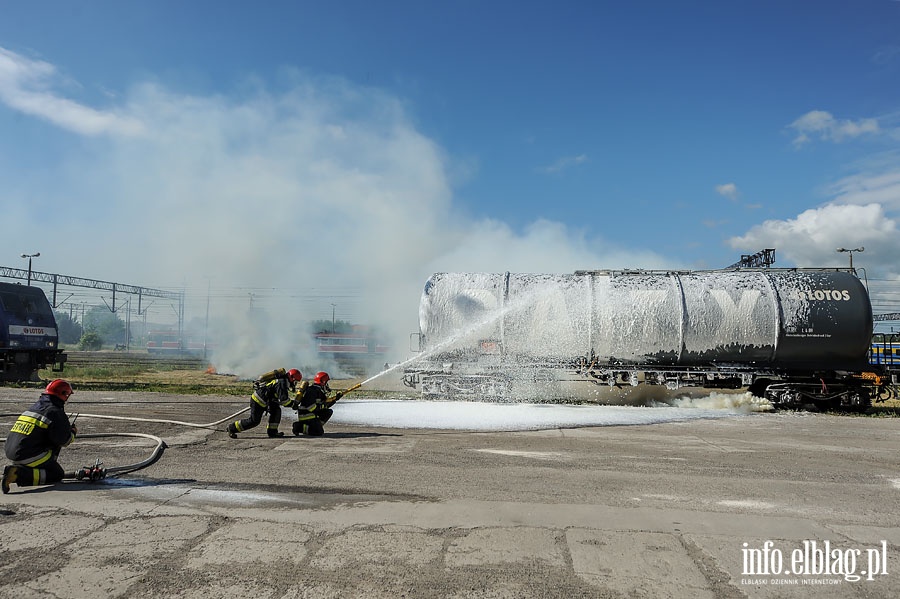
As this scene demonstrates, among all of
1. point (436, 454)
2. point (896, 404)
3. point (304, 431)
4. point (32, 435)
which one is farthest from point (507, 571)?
point (896, 404)

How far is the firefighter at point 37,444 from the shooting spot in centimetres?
602

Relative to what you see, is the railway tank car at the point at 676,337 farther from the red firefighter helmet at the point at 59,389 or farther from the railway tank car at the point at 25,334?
the railway tank car at the point at 25,334

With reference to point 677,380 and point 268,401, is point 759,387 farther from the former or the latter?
point 268,401

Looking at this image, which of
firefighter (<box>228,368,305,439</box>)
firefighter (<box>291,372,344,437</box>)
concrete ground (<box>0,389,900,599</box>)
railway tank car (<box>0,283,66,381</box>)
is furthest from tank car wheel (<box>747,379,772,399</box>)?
railway tank car (<box>0,283,66,381</box>)

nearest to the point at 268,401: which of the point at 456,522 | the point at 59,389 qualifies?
the point at 59,389

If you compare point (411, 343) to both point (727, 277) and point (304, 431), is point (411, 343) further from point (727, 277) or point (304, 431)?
point (727, 277)

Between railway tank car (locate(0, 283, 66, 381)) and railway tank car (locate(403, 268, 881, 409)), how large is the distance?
14117 mm

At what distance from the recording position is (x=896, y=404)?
18844mm

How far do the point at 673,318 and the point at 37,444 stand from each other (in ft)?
46.3

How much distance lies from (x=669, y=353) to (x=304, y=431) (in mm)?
10192

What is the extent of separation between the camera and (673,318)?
15.2m

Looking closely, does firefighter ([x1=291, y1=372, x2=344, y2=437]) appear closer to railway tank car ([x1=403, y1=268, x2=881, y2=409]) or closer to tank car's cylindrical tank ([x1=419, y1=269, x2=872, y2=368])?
railway tank car ([x1=403, y1=268, x2=881, y2=409])

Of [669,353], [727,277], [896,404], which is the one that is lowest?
[896,404]

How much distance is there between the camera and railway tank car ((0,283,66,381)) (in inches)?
746
